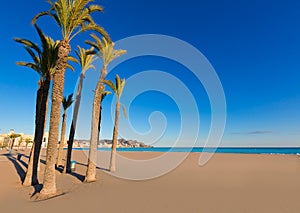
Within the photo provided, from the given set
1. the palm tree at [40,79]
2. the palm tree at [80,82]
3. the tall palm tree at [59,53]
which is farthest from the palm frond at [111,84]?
the tall palm tree at [59,53]

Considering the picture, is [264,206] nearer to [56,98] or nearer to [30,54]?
[56,98]

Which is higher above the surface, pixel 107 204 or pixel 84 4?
pixel 84 4

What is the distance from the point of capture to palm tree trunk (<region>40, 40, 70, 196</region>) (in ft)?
27.9

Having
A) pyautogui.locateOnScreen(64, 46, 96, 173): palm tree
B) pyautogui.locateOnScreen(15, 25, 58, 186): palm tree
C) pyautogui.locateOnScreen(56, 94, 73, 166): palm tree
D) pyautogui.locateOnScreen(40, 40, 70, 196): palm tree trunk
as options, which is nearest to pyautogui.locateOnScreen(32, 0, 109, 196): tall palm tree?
pyautogui.locateOnScreen(40, 40, 70, 196): palm tree trunk

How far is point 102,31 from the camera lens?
10.4 m

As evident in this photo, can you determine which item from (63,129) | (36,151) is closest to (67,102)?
(63,129)

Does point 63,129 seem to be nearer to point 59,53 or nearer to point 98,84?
point 98,84

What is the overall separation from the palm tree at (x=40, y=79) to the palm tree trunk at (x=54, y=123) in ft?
8.90

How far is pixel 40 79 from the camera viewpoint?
12.3m

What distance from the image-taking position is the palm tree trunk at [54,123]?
849cm

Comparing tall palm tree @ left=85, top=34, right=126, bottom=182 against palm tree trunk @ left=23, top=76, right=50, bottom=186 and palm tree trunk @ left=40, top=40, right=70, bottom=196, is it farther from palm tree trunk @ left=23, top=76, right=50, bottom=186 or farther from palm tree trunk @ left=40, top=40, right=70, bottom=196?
Result: palm tree trunk @ left=40, top=40, right=70, bottom=196

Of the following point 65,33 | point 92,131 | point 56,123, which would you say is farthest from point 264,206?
point 65,33

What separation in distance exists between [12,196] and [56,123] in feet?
11.6

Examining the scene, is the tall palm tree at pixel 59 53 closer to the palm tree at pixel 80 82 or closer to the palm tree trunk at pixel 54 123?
the palm tree trunk at pixel 54 123
